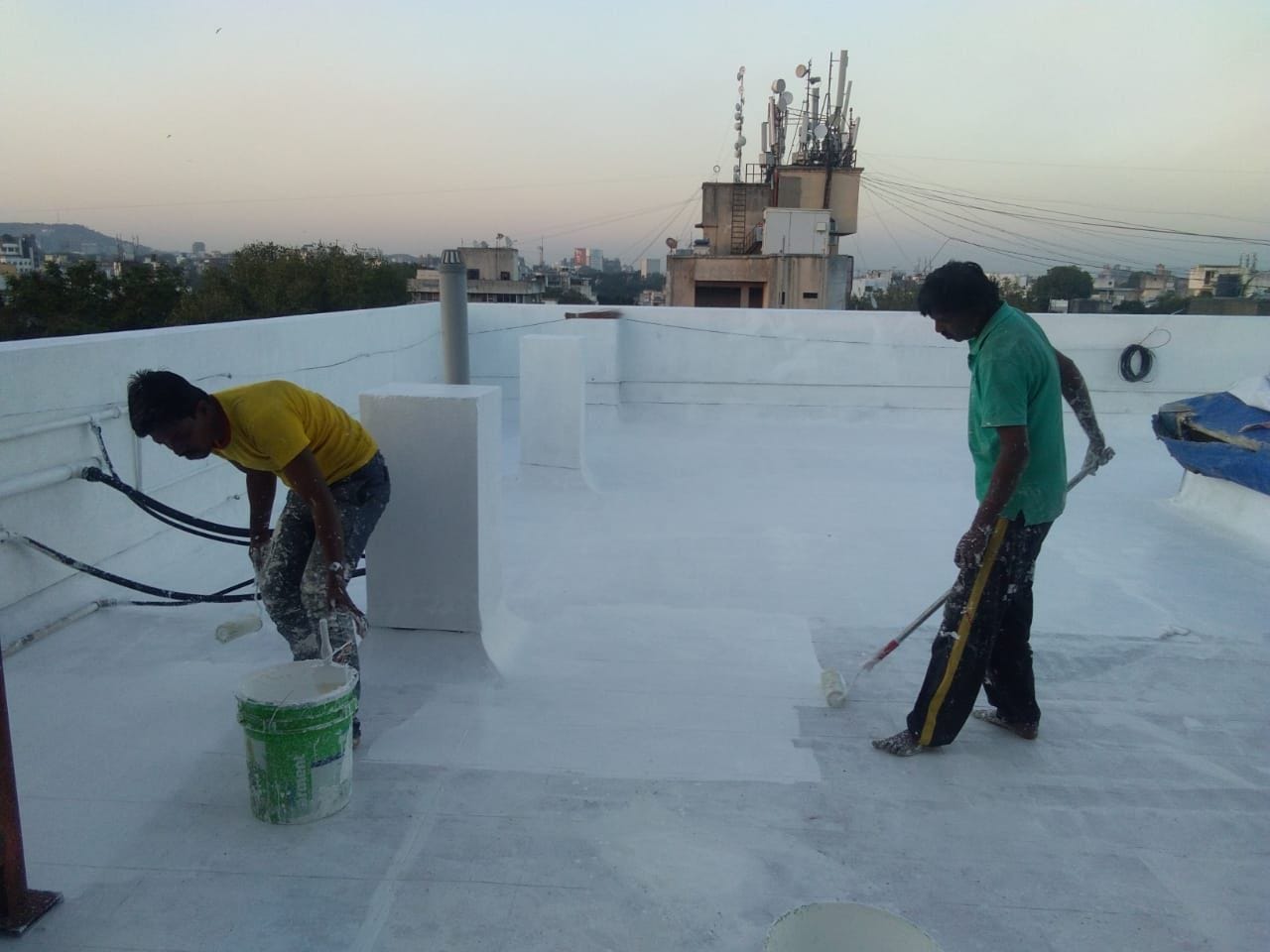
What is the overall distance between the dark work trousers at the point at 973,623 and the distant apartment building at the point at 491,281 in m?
24.3

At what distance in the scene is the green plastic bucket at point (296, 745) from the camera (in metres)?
2.01

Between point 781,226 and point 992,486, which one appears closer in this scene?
point 992,486

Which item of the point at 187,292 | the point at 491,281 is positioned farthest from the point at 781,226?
the point at 187,292

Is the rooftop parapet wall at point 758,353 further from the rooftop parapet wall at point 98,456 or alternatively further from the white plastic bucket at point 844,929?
the white plastic bucket at point 844,929

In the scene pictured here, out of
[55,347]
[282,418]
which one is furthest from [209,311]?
[282,418]

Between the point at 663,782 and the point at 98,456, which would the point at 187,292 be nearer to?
the point at 98,456

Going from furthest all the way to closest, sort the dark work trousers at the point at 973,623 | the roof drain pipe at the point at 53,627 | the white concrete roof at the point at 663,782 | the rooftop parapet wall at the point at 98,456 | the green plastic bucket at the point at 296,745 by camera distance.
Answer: the rooftop parapet wall at the point at 98,456 < the roof drain pipe at the point at 53,627 < the dark work trousers at the point at 973,623 < the green plastic bucket at the point at 296,745 < the white concrete roof at the point at 663,782

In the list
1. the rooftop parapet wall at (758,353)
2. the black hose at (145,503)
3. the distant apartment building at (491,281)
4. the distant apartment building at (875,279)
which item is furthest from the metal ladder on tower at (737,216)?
the distant apartment building at (875,279)

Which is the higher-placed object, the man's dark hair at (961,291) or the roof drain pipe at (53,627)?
the man's dark hair at (961,291)

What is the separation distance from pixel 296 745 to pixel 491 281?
33.4 metres

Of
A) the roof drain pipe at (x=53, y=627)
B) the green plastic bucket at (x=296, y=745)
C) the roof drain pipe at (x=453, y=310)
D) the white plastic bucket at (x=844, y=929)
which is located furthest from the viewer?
the roof drain pipe at (x=453, y=310)

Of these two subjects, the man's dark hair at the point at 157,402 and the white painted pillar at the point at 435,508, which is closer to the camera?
the man's dark hair at the point at 157,402

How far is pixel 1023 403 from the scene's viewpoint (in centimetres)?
234

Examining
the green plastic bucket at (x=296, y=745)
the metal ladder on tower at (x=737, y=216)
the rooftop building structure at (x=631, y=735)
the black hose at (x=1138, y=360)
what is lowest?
the rooftop building structure at (x=631, y=735)
